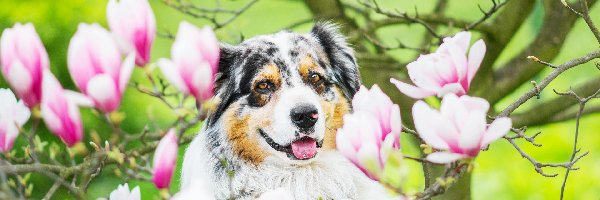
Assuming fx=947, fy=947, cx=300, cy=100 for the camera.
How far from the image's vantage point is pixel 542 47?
5.21 m

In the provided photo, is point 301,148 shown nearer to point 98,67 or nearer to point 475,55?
point 475,55

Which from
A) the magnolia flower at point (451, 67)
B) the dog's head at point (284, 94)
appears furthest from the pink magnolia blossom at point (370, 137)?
the dog's head at point (284, 94)

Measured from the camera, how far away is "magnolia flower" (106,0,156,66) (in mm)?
1734

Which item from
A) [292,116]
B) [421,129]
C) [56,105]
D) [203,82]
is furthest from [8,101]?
[292,116]

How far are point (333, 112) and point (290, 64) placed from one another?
23 cm

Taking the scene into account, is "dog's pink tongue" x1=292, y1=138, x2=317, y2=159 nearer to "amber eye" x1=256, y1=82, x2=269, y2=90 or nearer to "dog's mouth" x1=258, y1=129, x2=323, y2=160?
"dog's mouth" x1=258, y1=129, x2=323, y2=160

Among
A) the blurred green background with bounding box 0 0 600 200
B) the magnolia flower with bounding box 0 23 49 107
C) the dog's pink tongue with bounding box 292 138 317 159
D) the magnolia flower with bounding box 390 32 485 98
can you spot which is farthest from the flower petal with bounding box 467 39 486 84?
the blurred green background with bounding box 0 0 600 200

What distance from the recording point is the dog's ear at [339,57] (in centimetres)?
355

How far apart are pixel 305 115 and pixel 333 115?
11.7 inches

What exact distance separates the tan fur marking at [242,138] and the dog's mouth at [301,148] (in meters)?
0.14

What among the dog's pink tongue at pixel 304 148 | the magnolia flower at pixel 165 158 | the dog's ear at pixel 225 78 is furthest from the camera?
the dog's ear at pixel 225 78

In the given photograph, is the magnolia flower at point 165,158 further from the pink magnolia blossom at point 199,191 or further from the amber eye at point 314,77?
the amber eye at point 314,77

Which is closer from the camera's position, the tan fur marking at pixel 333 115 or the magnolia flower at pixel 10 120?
the magnolia flower at pixel 10 120

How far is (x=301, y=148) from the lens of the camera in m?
3.21
